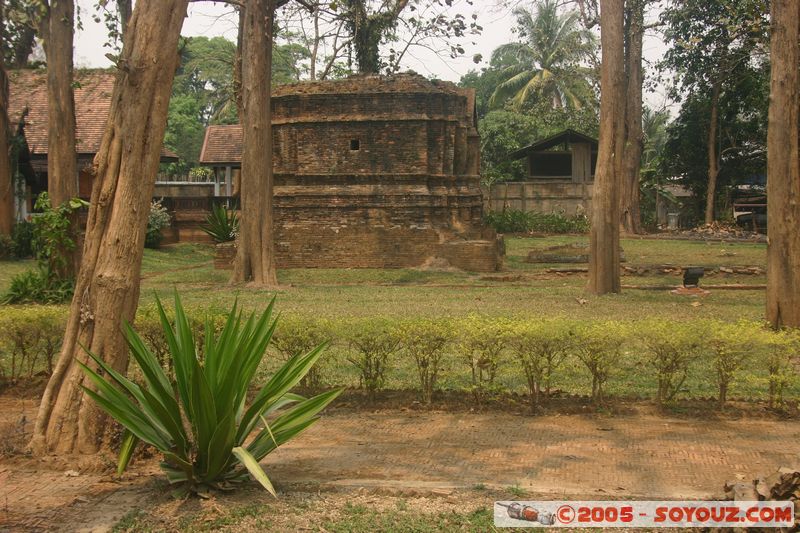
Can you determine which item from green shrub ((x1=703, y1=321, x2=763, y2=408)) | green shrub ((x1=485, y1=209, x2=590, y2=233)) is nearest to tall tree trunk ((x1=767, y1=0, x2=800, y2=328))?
green shrub ((x1=703, y1=321, x2=763, y2=408))

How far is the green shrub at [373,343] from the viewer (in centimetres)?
704

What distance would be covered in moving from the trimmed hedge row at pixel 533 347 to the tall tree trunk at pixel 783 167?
249 centimetres

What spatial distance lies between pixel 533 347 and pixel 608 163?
846cm

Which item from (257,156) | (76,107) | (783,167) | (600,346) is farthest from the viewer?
(76,107)

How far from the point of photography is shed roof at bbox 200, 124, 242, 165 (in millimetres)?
32344

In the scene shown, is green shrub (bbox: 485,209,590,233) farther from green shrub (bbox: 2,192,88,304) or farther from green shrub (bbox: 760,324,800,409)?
green shrub (bbox: 760,324,800,409)

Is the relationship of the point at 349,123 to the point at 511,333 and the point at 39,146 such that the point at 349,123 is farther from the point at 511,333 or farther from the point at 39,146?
the point at 511,333

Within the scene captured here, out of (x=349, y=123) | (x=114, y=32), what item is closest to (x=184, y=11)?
(x=114, y=32)

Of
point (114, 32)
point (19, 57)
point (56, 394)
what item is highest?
point (19, 57)

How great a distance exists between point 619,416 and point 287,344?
109 inches

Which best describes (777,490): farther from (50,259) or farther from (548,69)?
(548,69)

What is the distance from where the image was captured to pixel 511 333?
673cm

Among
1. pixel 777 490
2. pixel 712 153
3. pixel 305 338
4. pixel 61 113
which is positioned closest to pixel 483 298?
pixel 305 338

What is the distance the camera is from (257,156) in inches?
651
